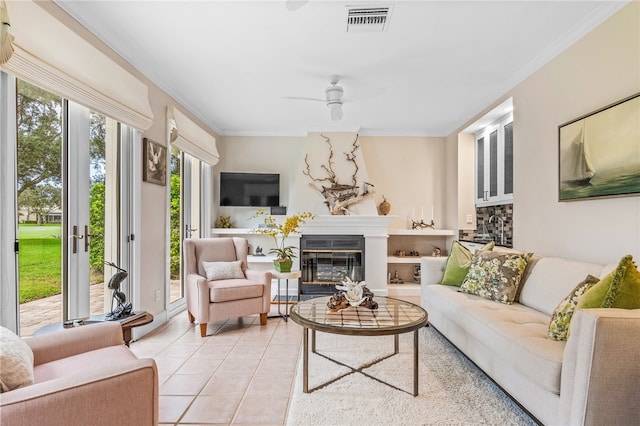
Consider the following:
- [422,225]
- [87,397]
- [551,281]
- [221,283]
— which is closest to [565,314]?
[551,281]

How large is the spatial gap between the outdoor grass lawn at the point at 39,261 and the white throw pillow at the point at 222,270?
1397mm

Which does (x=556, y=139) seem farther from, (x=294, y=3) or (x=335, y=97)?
(x=294, y=3)

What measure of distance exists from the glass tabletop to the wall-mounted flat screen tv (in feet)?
9.87

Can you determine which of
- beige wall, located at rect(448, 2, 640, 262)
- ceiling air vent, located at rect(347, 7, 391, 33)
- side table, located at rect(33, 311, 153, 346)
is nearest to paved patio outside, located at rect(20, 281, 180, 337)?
side table, located at rect(33, 311, 153, 346)

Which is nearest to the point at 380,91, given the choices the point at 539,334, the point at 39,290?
the point at 539,334

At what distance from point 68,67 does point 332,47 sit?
186 cm

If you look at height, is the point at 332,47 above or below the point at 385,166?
above

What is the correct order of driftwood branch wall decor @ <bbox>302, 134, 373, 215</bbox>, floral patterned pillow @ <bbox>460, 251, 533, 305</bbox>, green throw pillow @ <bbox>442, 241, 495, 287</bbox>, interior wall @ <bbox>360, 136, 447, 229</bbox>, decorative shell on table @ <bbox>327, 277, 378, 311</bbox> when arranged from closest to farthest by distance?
decorative shell on table @ <bbox>327, 277, 378, 311</bbox> → floral patterned pillow @ <bbox>460, 251, 533, 305</bbox> → green throw pillow @ <bbox>442, 241, 495, 287</bbox> → driftwood branch wall decor @ <bbox>302, 134, 373, 215</bbox> → interior wall @ <bbox>360, 136, 447, 229</bbox>

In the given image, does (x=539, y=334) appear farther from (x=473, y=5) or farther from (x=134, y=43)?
(x=134, y=43)

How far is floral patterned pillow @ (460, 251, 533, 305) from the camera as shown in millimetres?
2684

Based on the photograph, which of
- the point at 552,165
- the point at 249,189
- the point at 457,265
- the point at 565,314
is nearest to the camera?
the point at 565,314

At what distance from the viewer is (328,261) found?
16.7 ft

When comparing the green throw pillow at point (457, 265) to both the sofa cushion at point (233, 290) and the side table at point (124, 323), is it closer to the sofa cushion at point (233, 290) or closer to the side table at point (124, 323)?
the sofa cushion at point (233, 290)

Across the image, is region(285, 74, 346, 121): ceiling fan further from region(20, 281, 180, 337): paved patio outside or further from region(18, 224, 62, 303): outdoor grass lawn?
region(20, 281, 180, 337): paved patio outside
